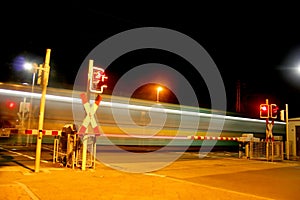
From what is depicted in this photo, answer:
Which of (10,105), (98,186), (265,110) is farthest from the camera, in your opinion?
(265,110)

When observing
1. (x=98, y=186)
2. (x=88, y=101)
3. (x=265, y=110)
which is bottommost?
(x=98, y=186)

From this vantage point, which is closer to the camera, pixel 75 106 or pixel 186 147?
pixel 75 106

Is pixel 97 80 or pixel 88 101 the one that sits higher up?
pixel 97 80

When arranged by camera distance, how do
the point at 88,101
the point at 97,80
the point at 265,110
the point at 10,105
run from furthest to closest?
the point at 265,110
the point at 10,105
the point at 97,80
the point at 88,101

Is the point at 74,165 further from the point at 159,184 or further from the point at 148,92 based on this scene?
the point at 148,92

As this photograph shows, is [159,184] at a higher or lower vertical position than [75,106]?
lower

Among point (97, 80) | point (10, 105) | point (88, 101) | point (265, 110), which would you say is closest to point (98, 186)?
point (88, 101)

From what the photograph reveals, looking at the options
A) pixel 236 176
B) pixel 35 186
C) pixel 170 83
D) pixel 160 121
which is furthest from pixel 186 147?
pixel 170 83

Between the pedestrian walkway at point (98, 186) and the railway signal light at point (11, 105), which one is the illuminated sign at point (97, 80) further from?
the railway signal light at point (11, 105)

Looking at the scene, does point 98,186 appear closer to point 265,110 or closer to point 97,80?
point 97,80

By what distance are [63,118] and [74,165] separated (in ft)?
17.3

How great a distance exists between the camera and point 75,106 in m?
14.7

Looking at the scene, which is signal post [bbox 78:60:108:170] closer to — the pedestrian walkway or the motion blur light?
the pedestrian walkway

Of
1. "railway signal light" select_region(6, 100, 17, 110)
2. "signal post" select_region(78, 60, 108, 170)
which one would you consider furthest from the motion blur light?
"signal post" select_region(78, 60, 108, 170)
